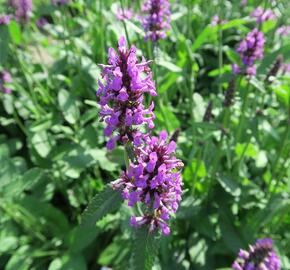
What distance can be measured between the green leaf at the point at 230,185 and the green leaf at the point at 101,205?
1.46m

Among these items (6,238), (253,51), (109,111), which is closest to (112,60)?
(109,111)

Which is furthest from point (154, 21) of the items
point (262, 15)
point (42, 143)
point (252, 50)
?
point (42, 143)

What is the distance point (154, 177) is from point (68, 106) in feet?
7.60

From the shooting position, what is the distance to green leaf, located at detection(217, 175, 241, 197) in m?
3.15

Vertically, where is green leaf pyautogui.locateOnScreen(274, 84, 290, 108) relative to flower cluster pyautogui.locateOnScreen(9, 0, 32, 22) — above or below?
below

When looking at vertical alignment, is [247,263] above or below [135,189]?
below

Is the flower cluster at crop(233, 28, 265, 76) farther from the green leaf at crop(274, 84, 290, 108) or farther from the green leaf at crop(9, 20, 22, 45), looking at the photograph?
Answer: the green leaf at crop(9, 20, 22, 45)

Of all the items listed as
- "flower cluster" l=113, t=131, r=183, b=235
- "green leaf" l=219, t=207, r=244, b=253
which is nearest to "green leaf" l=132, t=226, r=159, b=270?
"flower cluster" l=113, t=131, r=183, b=235

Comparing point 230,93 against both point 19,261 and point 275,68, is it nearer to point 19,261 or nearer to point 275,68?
point 275,68

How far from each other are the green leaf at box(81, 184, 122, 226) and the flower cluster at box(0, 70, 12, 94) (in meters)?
2.62

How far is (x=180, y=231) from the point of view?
3.71 metres

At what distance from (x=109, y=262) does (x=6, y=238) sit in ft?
3.37

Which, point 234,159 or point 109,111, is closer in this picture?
point 109,111

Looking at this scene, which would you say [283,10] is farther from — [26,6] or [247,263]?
[26,6]
